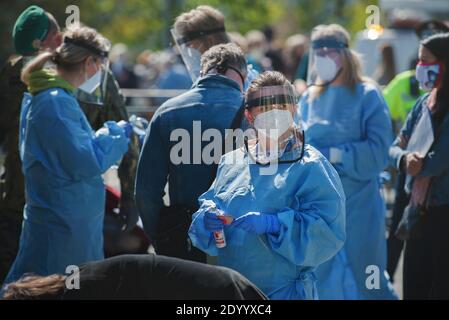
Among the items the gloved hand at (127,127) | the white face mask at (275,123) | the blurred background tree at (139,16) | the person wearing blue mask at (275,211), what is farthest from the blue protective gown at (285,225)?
the blurred background tree at (139,16)

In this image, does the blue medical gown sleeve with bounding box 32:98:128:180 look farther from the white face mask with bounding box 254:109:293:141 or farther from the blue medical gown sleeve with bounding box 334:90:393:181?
the blue medical gown sleeve with bounding box 334:90:393:181

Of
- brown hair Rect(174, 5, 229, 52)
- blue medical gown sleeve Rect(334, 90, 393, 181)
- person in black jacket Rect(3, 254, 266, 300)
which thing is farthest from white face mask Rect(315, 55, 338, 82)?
person in black jacket Rect(3, 254, 266, 300)

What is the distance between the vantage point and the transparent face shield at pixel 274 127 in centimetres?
456

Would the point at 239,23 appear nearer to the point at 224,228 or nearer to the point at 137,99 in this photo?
the point at 137,99

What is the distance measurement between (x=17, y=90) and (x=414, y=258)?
2773 mm

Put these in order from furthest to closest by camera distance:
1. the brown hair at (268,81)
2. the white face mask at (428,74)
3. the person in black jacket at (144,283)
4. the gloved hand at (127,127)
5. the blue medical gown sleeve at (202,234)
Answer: the white face mask at (428,74) < the gloved hand at (127,127) < the brown hair at (268,81) < the blue medical gown sleeve at (202,234) < the person in black jacket at (144,283)

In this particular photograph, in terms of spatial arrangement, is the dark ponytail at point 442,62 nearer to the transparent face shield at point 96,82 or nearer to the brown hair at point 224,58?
the brown hair at point 224,58

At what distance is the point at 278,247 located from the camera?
4.43 meters

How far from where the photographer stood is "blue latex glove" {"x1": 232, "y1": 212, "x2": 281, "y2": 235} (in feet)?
14.4

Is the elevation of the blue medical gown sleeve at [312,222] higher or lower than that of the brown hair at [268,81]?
lower

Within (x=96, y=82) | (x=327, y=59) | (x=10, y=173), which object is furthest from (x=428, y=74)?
(x=10, y=173)

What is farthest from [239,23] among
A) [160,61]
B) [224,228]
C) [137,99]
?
[224,228]

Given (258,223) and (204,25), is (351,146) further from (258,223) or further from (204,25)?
(258,223)

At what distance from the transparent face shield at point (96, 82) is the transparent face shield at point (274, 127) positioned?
1.76m
